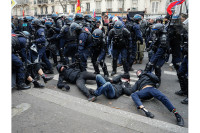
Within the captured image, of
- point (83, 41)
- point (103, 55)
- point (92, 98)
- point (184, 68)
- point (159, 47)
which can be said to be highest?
point (83, 41)

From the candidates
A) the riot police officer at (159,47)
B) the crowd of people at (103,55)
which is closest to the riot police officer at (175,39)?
the crowd of people at (103,55)

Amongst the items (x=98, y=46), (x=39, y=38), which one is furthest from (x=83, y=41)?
(x=39, y=38)

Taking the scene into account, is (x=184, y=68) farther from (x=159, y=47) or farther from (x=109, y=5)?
(x=109, y=5)

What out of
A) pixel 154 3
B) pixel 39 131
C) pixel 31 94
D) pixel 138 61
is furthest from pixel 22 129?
pixel 154 3

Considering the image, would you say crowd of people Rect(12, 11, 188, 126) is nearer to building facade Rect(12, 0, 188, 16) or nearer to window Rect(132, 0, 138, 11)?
building facade Rect(12, 0, 188, 16)

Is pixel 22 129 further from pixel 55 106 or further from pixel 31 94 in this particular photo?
pixel 31 94

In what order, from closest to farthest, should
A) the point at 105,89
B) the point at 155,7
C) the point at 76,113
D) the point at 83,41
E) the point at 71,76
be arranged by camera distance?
the point at 76,113 < the point at 105,89 < the point at 71,76 < the point at 83,41 < the point at 155,7

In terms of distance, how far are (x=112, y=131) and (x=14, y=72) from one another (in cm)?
340

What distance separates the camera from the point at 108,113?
368 centimetres

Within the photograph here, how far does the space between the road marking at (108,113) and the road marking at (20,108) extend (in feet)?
1.63

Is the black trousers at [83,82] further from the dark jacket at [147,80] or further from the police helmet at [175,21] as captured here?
the police helmet at [175,21]

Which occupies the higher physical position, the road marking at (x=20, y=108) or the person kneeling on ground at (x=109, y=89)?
the person kneeling on ground at (x=109, y=89)

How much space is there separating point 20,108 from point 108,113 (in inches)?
80.7

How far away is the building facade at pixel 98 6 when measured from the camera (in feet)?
94.1
